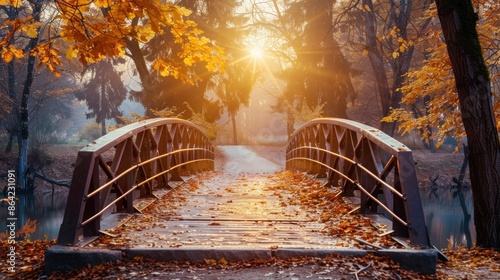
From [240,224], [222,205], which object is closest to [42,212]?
[222,205]

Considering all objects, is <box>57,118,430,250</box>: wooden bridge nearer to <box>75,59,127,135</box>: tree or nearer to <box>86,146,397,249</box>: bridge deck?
<box>86,146,397,249</box>: bridge deck

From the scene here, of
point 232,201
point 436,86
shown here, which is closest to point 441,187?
point 436,86

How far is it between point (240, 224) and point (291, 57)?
14139mm

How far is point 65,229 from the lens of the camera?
15.8 ft

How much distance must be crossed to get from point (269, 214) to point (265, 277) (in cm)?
278

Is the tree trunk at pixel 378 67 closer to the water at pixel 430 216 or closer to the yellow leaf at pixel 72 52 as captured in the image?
the water at pixel 430 216

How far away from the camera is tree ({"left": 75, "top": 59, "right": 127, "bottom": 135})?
137 feet

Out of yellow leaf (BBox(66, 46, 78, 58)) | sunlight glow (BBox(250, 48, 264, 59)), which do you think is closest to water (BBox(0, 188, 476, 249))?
sunlight glow (BBox(250, 48, 264, 59))

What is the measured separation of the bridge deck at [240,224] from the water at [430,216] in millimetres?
10043

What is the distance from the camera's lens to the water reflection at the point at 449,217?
704 inches

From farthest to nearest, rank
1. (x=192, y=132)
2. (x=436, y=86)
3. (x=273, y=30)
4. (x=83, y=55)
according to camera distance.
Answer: (x=273, y=30) → (x=192, y=132) → (x=436, y=86) → (x=83, y=55)

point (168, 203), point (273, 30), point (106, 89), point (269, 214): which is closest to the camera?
point (269, 214)

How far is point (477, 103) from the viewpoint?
21.6 ft

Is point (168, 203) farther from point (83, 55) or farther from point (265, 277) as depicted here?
point (265, 277)
